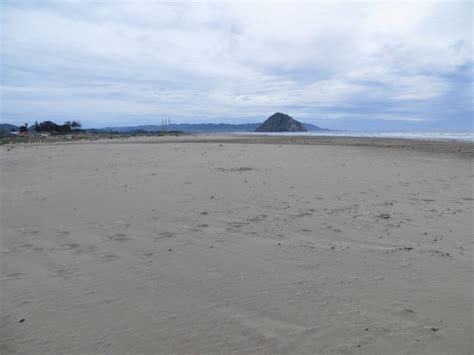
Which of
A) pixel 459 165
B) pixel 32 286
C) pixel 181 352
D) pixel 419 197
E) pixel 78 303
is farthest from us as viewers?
pixel 459 165

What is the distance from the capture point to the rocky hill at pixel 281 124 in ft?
536

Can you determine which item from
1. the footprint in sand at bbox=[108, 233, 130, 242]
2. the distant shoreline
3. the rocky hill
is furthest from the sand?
the rocky hill

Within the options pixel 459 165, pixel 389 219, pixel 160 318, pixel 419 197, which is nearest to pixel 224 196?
pixel 389 219

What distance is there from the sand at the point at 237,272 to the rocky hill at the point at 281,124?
158 meters

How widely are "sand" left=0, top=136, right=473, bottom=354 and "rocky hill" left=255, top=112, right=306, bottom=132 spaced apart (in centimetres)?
15783

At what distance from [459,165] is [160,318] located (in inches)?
577

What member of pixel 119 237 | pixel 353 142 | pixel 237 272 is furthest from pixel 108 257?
pixel 353 142

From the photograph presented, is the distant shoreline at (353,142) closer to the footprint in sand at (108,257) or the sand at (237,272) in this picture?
the sand at (237,272)

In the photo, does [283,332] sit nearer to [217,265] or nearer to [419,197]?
[217,265]

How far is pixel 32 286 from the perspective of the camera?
3.96 meters

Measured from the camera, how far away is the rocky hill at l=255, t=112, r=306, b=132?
16350cm

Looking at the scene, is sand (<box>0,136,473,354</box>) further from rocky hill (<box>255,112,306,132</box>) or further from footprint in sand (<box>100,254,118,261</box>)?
rocky hill (<box>255,112,306,132</box>)

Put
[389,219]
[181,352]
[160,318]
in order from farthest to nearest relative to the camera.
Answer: [389,219]
[160,318]
[181,352]

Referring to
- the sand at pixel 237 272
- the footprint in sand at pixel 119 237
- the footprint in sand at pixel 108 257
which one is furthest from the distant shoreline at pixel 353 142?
the footprint in sand at pixel 108 257
